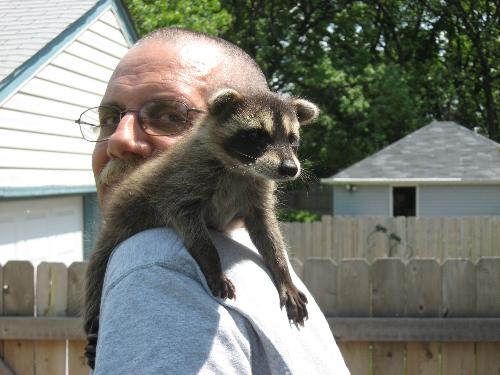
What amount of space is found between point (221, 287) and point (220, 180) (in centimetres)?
83

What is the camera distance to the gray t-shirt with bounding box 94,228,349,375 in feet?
4.59

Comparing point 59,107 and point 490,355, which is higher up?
point 59,107

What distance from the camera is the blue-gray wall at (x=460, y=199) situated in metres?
17.5

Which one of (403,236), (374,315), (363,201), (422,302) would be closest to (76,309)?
(374,315)

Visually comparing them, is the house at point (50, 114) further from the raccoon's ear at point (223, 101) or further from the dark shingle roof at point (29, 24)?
the raccoon's ear at point (223, 101)

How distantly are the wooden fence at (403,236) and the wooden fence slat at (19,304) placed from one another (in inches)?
258

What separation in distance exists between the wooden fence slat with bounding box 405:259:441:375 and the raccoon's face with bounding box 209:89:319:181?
2.75m

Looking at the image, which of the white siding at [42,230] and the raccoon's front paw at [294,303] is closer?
the raccoon's front paw at [294,303]

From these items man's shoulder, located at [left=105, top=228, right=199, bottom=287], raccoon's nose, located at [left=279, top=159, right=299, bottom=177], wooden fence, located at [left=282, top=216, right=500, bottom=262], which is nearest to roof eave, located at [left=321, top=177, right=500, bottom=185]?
wooden fence, located at [left=282, top=216, right=500, bottom=262]

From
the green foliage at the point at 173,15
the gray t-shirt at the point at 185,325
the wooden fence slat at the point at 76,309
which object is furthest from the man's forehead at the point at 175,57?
the green foliage at the point at 173,15

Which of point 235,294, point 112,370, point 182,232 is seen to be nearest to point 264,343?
point 235,294

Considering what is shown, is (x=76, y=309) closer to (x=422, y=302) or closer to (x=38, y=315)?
(x=38, y=315)

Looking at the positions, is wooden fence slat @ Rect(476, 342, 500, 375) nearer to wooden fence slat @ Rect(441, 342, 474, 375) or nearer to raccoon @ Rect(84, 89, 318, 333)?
wooden fence slat @ Rect(441, 342, 474, 375)

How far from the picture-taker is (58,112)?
838 centimetres
